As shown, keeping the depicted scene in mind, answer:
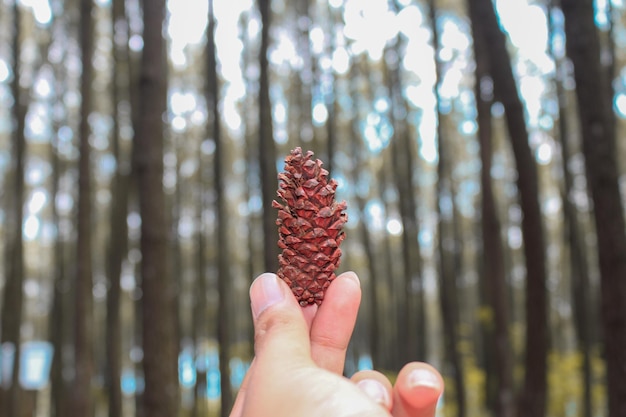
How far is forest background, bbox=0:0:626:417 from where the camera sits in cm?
423

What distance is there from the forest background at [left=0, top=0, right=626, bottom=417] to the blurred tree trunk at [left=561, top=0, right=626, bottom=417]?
12 mm

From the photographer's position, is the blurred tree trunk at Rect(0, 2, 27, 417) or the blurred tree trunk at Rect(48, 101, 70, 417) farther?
the blurred tree trunk at Rect(48, 101, 70, 417)

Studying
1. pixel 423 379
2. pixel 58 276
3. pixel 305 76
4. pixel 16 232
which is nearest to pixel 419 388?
pixel 423 379

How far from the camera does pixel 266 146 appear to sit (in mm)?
7672

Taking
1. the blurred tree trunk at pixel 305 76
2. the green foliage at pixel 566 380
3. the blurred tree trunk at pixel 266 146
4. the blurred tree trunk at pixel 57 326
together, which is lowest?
the green foliage at pixel 566 380

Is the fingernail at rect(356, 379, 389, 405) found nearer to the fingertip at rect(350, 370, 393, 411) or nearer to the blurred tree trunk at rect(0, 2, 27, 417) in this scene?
the fingertip at rect(350, 370, 393, 411)

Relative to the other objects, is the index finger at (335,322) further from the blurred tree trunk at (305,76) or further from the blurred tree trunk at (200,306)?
the blurred tree trunk at (200,306)

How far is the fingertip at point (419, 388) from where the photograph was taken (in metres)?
0.97

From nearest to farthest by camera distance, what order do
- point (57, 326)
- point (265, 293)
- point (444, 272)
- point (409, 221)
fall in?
1. point (265, 293)
2. point (444, 272)
3. point (57, 326)
4. point (409, 221)

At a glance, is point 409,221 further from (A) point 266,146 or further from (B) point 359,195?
(A) point 266,146

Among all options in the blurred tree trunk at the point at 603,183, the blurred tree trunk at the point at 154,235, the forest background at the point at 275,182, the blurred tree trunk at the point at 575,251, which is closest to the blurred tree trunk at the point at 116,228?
the forest background at the point at 275,182

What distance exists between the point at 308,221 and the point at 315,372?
0.26m

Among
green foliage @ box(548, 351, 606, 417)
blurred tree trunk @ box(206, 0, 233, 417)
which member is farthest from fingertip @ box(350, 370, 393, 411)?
green foliage @ box(548, 351, 606, 417)

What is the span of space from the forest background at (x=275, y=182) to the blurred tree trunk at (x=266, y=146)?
28mm
